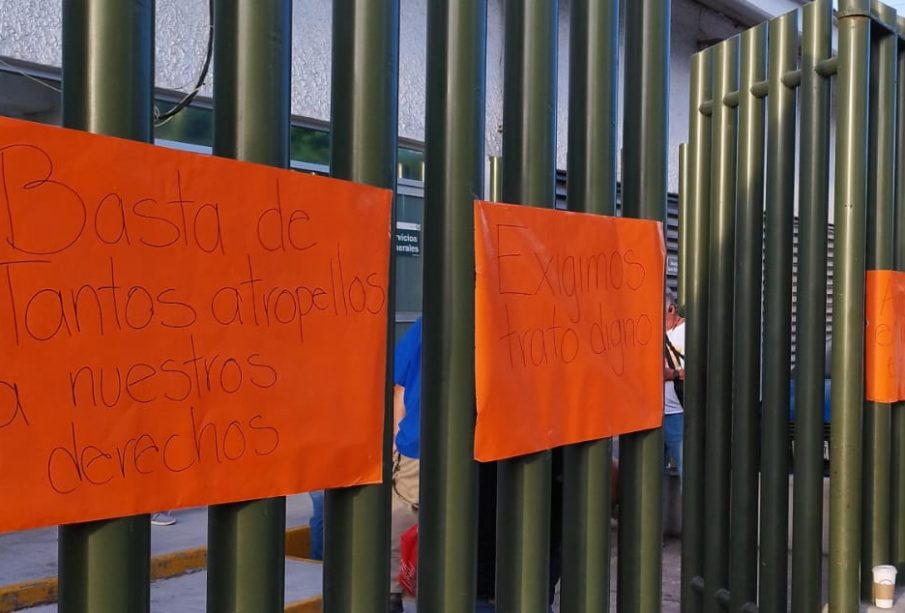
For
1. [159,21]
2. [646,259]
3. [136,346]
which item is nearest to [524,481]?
[646,259]

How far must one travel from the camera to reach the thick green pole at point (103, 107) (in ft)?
5.16

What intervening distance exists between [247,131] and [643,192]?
123cm

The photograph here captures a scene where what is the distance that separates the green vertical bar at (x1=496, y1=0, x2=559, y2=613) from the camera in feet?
7.53

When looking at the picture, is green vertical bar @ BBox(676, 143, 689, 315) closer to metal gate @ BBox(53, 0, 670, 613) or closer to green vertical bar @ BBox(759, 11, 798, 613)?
green vertical bar @ BBox(759, 11, 798, 613)

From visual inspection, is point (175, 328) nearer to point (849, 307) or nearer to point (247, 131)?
point (247, 131)

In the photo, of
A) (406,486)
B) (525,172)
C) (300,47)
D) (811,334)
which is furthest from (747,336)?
(300,47)

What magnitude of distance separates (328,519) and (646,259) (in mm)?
1116

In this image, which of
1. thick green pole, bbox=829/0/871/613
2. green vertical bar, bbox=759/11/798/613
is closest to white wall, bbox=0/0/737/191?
green vertical bar, bbox=759/11/798/613

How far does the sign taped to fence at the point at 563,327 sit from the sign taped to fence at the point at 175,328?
33 centimetres

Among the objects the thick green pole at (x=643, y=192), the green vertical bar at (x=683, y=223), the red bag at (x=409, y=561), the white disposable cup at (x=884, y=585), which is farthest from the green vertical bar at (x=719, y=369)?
the red bag at (x=409, y=561)

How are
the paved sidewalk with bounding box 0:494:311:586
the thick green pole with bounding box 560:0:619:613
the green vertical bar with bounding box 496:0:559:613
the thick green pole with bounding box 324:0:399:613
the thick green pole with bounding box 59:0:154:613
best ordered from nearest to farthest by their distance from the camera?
the thick green pole with bounding box 59:0:154:613 < the thick green pole with bounding box 324:0:399:613 < the green vertical bar with bounding box 496:0:559:613 < the thick green pole with bounding box 560:0:619:613 < the paved sidewalk with bounding box 0:494:311:586

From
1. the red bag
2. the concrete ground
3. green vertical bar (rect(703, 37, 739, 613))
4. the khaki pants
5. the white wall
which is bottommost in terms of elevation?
the concrete ground

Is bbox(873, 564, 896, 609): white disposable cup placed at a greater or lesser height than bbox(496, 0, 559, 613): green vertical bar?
lesser

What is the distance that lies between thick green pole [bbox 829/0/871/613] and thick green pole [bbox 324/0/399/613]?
1.95 metres
